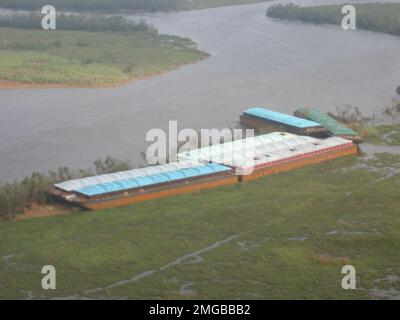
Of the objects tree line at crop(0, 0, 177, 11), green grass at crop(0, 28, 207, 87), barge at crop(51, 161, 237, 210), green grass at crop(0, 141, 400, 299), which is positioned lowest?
green grass at crop(0, 141, 400, 299)

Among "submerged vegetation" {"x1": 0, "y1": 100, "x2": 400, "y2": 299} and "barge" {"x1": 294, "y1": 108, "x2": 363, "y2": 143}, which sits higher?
"barge" {"x1": 294, "y1": 108, "x2": 363, "y2": 143}

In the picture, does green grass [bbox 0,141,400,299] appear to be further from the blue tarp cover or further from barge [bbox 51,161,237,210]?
the blue tarp cover

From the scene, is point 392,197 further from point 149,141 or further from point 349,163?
point 149,141

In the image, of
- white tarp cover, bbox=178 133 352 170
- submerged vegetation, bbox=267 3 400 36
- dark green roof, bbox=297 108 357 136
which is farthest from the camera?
submerged vegetation, bbox=267 3 400 36

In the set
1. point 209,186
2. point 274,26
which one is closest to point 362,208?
point 209,186

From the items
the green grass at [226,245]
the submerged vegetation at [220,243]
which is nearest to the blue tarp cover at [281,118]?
the submerged vegetation at [220,243]

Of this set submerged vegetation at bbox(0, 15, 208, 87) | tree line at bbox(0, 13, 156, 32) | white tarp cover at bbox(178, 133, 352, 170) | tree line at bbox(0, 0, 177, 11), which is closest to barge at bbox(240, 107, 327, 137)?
white tarp cover at bbox(178, 133, 352, 170)
